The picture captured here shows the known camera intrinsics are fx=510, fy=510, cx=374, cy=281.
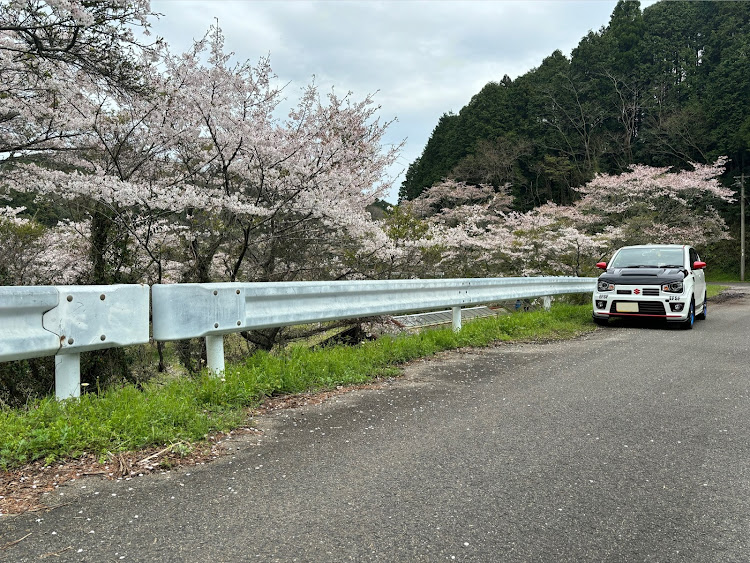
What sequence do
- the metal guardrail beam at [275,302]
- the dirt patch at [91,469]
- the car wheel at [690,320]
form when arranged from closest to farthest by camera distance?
1. the dirt patch at [91,469]
2. the metal guardrail beam at [275,302]
3. the car wheel at [690,320]

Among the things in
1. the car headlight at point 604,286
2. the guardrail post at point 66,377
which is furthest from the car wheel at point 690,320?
the guardrail post at point 66,377

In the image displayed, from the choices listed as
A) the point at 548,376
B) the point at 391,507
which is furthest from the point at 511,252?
the point at 391,507

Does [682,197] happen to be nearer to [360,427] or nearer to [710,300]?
[710,300]

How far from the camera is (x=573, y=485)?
104 inches

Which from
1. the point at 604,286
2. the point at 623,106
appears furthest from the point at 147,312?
the point at 623,106

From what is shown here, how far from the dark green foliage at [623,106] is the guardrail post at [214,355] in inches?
1850

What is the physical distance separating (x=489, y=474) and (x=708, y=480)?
1.16m

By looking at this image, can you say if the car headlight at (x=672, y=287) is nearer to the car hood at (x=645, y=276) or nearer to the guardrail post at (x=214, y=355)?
the car hood at (x=645, y=276)

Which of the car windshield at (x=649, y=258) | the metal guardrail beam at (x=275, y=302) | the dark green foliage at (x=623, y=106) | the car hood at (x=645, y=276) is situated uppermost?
the dark green foliage at (x=623, y=106)

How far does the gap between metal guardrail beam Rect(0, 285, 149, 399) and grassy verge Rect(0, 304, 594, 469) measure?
0.33m

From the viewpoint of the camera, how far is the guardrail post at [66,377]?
347 cm

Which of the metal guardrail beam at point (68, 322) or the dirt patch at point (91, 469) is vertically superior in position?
the metal guardrail beam at point (68, 322)

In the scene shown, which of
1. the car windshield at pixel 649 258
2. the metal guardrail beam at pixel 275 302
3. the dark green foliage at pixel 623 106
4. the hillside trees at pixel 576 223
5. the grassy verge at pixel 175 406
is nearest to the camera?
the grassy verge at pixel 175 406

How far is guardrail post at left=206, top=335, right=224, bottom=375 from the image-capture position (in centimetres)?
433
